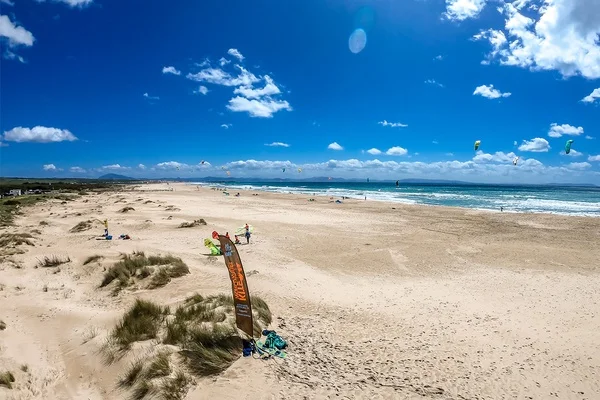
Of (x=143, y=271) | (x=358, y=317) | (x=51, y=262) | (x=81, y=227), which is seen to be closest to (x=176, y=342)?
(x=358, y=317)

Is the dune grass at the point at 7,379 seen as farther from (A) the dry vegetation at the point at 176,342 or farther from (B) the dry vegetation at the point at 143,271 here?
(B) the dry vegetation at the point at 143,271

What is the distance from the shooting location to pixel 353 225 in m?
23.8

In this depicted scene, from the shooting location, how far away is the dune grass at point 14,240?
14055mm

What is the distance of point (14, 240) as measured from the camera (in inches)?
574

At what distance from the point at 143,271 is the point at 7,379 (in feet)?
16.6

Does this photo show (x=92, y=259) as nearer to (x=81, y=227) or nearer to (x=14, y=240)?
(x=14, y=240)

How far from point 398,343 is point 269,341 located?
2.80m

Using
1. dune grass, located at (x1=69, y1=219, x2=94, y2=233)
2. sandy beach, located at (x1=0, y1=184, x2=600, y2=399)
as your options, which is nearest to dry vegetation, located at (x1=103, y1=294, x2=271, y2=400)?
sandy beach, located at (x1=0, y1=184, x2=600, y2=399)

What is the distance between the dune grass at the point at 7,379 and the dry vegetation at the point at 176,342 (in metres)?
1.31

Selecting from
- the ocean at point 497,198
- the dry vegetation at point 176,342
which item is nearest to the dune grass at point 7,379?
the dry vegetation at point 176,342

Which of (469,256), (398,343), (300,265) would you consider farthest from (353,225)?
(398,343)

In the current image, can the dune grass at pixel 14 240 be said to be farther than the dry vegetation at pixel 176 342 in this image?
Yes

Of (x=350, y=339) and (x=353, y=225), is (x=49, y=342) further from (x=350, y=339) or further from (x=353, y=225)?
(x=353, y=225)

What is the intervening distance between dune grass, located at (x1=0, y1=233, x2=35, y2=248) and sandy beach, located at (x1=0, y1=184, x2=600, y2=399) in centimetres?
63
